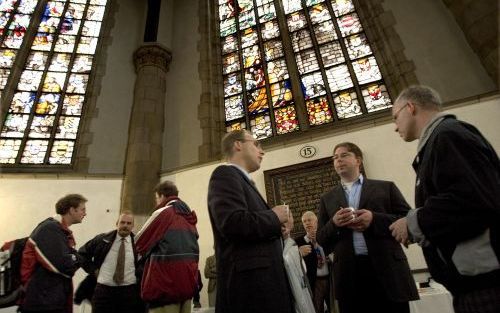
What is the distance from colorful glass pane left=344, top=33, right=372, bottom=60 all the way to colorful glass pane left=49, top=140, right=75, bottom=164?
603cm

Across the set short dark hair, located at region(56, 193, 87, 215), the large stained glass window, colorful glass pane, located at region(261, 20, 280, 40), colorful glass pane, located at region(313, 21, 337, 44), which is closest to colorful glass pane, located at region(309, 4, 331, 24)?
the large stained glass window

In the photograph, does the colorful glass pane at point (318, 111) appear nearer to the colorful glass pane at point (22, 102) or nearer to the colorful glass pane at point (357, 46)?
the colorful glass pane at point (357, 46)

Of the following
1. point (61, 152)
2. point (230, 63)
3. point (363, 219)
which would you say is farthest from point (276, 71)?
point (363, 219)

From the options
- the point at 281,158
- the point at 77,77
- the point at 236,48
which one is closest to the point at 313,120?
the point at 281,158

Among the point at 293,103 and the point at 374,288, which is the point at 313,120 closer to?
the point at 293,103

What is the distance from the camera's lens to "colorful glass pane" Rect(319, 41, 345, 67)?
6.57 meters

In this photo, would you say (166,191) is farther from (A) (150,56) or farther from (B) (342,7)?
(B) (342,7)

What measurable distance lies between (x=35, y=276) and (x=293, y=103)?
5.20 metres

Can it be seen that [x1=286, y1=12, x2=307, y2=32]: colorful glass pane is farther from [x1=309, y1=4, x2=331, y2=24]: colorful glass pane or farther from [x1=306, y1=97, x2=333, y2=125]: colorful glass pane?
[x1=306, y1=97, x2=333, y2=125]: colorful glass pane

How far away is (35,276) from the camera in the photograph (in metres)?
2.27

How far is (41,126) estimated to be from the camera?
691 centimetres

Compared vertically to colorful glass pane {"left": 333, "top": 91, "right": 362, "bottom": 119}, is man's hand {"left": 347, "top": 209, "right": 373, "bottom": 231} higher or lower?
lower

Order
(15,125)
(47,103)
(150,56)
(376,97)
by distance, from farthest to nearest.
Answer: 1. (150,56)
2. (47,103)
3. (15,125)
4. (376,97)

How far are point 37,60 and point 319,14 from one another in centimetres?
670
